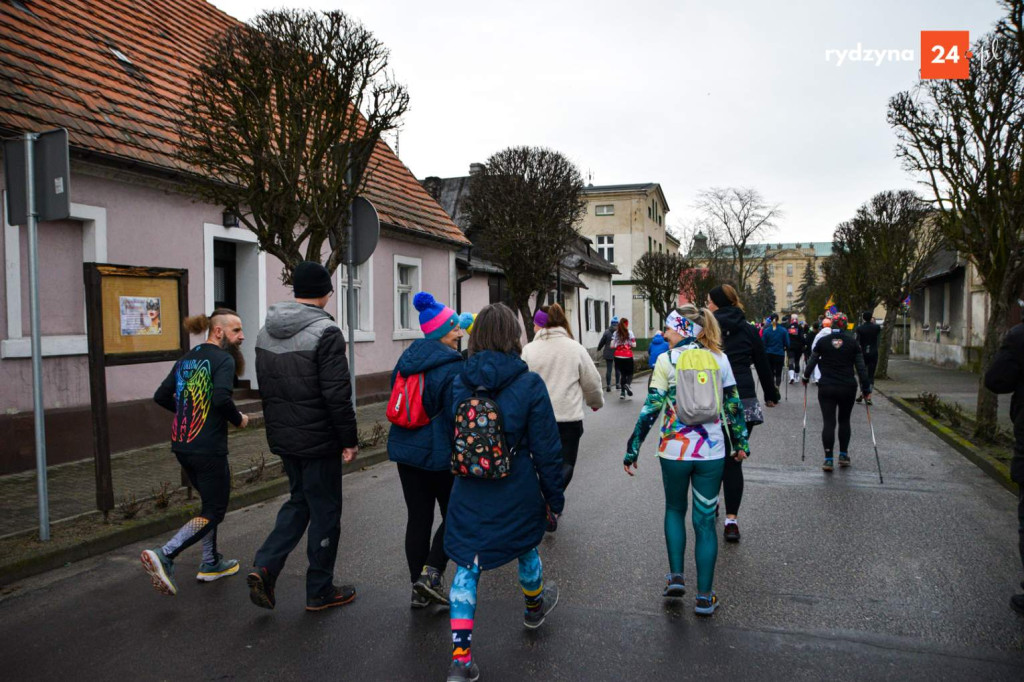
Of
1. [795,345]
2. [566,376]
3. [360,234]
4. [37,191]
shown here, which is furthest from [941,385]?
[37,191]

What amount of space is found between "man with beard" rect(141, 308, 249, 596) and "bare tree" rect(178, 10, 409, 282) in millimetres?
3618

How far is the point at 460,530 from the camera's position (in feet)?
12.4

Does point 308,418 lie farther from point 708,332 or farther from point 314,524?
point 708,332

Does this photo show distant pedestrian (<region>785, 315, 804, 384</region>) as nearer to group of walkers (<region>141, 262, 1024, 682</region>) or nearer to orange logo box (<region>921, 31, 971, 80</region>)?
orange logo box (<region>921, 31, 971, 80</region>)

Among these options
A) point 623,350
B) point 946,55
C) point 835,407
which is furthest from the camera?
point 623,350

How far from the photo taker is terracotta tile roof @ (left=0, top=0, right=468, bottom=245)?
9344 mm

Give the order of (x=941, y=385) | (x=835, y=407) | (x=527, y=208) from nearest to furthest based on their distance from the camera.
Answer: (x=835, y=407), (x=941, y=385), (x=527, y=208)

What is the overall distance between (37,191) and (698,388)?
5070 mm

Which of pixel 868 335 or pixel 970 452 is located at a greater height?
pixel 868 335

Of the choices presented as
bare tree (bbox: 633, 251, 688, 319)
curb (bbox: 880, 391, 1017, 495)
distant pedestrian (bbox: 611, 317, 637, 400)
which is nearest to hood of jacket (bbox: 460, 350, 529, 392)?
curb (bbox: 880, 391, 1017, 495)

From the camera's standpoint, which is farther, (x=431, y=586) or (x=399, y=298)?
(x=399, y=298)

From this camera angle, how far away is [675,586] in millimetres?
4590

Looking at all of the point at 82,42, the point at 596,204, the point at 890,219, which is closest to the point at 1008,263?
the point at 82,42

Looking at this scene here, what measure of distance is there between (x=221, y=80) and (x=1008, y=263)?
10.4 metres
